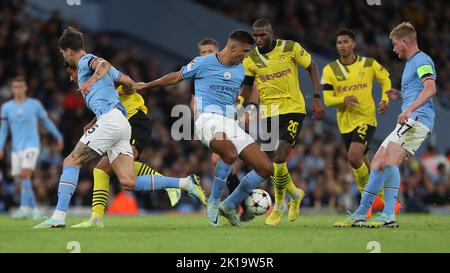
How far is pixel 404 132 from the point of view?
10.3m

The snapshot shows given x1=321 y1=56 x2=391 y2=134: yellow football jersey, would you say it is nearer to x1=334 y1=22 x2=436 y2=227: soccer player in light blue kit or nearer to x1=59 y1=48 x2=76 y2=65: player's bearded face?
x1=334 y1=22 x2=436 y2=227: soccer player in light blue kit

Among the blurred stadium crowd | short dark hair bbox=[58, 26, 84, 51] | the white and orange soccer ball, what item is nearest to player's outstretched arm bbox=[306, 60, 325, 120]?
the white and orange soccer ball

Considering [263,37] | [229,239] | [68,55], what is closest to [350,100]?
[263,37]

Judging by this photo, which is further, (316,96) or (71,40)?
(316,96)

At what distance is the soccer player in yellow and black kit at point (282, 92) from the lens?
38.4 ft

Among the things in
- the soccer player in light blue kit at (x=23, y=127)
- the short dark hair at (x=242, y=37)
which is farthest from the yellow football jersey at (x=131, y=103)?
the soccer player in light blue kit at (x=23, y=127)

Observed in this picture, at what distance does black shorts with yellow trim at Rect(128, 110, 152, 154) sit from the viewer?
37.4 feet

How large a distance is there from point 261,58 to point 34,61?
996 centimetres

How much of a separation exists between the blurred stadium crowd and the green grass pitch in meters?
8.54

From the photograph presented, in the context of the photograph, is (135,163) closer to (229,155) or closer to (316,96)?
(229,155)

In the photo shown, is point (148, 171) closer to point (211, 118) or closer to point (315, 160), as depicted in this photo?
point (211, 118)

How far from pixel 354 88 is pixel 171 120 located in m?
9.04

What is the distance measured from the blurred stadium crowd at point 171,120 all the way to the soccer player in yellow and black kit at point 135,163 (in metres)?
7.43

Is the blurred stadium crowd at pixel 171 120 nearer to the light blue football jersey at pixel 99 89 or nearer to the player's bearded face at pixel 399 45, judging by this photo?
the player's bearded face at pixel 399 45
